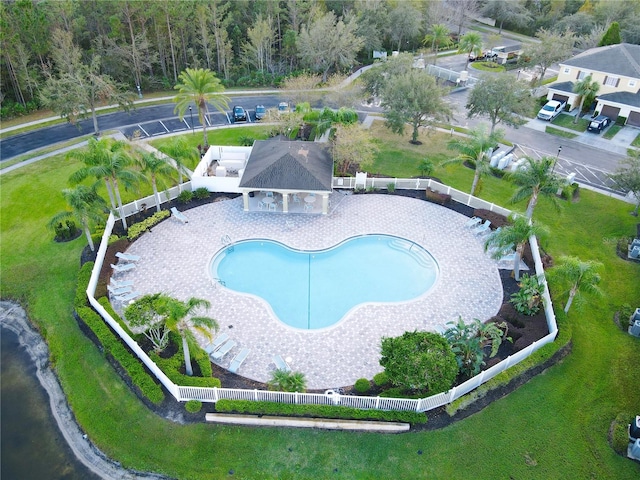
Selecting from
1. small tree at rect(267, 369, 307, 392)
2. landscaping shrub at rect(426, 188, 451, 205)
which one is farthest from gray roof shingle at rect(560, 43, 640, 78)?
small tree at rect(267, 369, 307, 392)

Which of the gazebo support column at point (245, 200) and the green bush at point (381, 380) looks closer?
the green bush at point (381, 380)

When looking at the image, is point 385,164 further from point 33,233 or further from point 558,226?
point 33,233

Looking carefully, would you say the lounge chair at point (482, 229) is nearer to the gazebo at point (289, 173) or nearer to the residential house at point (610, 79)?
the gazebo at point (289, 173)

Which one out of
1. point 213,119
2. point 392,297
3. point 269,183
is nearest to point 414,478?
point 392,297

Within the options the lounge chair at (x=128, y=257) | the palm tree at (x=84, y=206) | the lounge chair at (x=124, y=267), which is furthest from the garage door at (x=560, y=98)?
the palm tree at (x=84, y=206)

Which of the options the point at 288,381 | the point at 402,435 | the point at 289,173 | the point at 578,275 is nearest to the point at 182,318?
the point at 288,381
